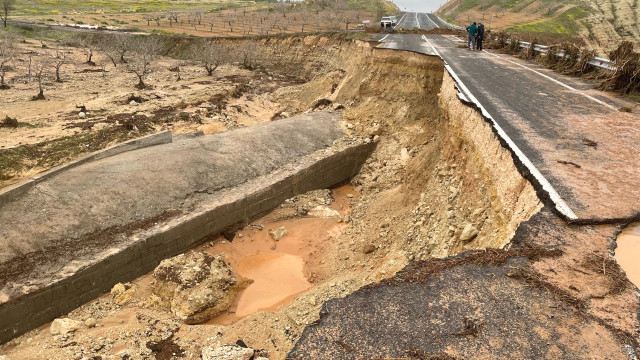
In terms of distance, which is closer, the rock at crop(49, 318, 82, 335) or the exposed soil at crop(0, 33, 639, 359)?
the exposed soil at crop(0, 33, 639, 359)

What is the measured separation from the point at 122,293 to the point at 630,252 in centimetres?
1010

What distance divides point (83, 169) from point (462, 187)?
10.7m

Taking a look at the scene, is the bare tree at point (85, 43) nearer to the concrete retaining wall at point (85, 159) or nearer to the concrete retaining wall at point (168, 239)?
the concrete retaining wall at point (85, 159)

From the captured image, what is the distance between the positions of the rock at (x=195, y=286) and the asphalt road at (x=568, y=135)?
24.3 feet

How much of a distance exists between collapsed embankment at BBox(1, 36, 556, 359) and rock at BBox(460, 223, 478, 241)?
22 millimetres

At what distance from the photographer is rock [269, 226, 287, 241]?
1262 centimetres

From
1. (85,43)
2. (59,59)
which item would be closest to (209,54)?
(59,59)

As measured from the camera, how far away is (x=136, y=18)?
6203cm

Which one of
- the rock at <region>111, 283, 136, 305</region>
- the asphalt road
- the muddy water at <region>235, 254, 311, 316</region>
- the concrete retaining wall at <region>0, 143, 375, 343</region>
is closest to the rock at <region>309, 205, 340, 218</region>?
the concrete retaining wall at <region>0, 143, 375, 343</region>

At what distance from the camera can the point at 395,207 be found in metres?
12.4

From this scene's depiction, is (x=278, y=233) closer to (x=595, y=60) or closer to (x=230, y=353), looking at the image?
(x=230, y=353)

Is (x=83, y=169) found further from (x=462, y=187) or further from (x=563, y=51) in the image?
(x=563, y=51)

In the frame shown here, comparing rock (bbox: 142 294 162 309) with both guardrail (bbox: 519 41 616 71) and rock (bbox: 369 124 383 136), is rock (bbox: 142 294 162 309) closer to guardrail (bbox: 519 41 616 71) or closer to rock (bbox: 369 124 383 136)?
rock (bbox: 369 124 383 136)

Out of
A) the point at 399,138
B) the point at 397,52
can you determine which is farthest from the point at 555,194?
the point at 397,52
